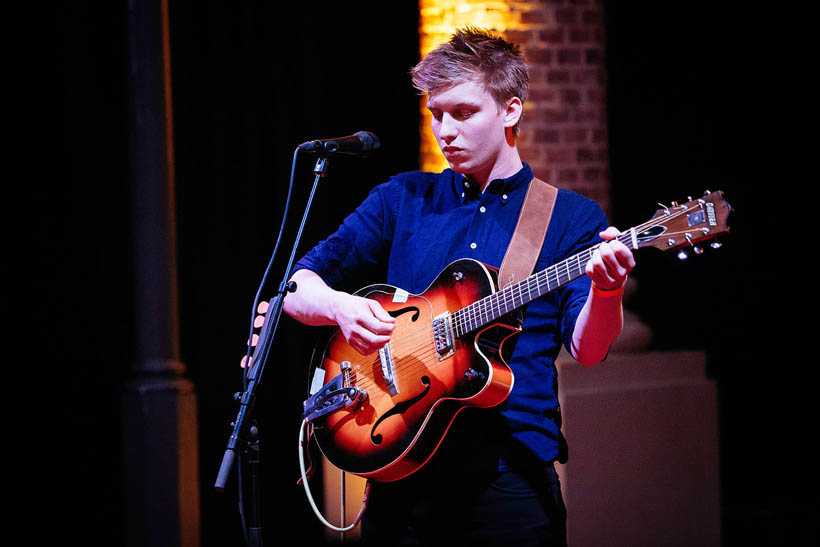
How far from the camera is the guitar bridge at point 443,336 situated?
2049 mm

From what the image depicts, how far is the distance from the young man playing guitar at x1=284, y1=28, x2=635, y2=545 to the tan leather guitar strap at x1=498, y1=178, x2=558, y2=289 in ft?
0.06

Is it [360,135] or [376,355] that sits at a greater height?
[360,135]

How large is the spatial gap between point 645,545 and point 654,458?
40cm

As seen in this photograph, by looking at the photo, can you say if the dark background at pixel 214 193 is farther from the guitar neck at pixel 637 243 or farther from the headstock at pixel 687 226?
the headstock at pixel 687 226

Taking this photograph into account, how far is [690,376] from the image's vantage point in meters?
3.99

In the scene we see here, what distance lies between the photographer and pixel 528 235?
2098 mm

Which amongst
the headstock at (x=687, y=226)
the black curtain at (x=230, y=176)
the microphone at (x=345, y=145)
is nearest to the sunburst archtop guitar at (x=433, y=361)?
the headstock at (x=687, y=226)

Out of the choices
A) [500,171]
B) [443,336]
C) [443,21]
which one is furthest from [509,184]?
[443,21]

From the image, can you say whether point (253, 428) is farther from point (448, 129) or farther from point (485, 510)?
point (448, 129)

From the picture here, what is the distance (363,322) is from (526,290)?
1.46ft

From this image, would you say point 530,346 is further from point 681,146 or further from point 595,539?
point 681,146

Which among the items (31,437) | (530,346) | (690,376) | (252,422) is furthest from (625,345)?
(31,437)

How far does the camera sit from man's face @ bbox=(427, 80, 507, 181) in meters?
2.14

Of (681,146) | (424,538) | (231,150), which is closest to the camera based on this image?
(424,538)
